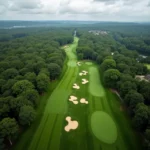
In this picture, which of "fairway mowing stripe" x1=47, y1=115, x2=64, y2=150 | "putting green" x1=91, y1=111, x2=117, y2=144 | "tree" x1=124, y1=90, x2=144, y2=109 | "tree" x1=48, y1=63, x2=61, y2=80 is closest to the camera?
"fairway mowing stripe" x1=47, y1=115, x2=64, y2=150

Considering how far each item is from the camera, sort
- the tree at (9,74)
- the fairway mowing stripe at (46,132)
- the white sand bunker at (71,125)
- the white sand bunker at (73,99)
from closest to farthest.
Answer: the fairway mowing stripe at (46,132) < the white sand bunker at (71,125) < the white sand bunker at (73,99) < the tree at (9,74)

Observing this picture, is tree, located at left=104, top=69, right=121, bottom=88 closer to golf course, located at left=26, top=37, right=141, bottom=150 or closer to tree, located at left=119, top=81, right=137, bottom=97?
golf course, located at left=26, top=37, right=141, bottom=150

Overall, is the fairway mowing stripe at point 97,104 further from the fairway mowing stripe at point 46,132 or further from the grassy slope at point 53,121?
the fairway mowing stripe at point 46,132

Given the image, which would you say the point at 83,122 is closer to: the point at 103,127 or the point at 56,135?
the point at 103,127

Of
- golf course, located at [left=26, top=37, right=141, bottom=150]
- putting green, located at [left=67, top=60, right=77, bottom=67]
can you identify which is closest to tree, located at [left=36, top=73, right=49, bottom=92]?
golf course, located at [left=26, top=37, right=141, bottom=150]

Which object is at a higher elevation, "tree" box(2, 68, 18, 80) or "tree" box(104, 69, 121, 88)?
"tree" box(2, 68, 18, 80)

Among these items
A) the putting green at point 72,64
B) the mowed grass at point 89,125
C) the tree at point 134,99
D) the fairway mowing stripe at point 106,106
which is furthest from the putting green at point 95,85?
the tree at point 134,99

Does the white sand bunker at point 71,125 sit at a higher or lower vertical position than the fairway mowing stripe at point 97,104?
higher
